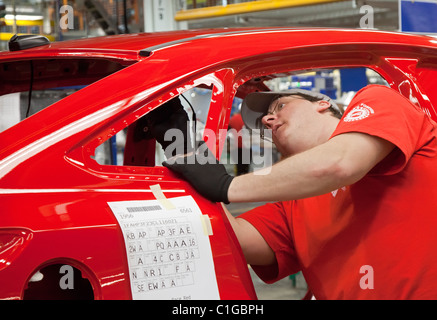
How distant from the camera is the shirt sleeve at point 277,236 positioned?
7.28 ft

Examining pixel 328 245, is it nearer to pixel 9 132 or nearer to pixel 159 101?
pixel 159 101

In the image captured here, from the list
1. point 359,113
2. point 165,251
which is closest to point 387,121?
point 359,113

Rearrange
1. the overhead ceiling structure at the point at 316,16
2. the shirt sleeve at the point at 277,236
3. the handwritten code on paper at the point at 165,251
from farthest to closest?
the overhead ceiling structure at the point at 316,16 → the shirt sleeve at the point at 277,236 → the handwritten code on paper at the point at 165,251

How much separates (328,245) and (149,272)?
773 mm

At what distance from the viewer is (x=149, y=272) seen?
1.38m

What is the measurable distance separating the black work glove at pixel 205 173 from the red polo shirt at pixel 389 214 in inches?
14.2

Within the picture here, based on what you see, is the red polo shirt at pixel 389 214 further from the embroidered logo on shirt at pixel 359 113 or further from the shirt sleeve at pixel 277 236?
the shirt sleeve at pixel 277 236

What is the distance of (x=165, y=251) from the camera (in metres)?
1.40

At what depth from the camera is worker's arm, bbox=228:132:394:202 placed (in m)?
1.59

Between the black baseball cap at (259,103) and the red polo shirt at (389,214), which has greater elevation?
the black baseball cap at (259,103)
